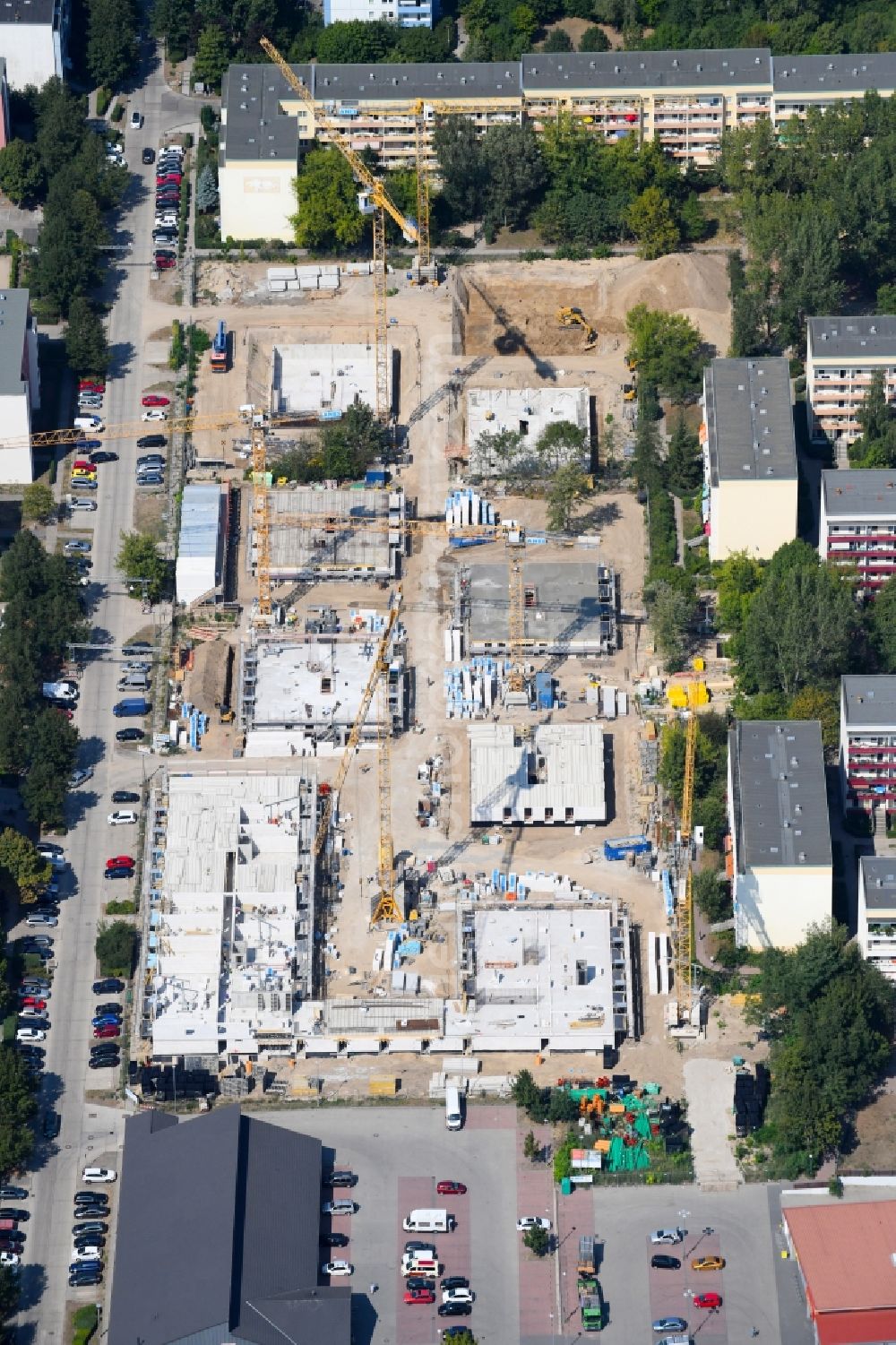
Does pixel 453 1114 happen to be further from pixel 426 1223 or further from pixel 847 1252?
pixel 847 1252

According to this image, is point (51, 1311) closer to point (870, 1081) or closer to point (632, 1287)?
point (632, 1287)

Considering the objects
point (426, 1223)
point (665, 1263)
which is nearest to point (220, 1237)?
point (426, 1223)

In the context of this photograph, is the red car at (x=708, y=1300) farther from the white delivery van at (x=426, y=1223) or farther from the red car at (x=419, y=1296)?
the red car at (x=419, y=1296)

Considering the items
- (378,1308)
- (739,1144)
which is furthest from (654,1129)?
(378,1308)

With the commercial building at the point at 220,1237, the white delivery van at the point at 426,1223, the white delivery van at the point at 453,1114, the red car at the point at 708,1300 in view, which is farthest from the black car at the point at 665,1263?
the commercial building at the point at 220,1237

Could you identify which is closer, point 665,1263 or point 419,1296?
point 419,1296

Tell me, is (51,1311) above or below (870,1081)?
below

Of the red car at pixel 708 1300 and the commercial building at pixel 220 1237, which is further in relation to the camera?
the red car at pixel 708 1300
